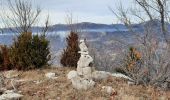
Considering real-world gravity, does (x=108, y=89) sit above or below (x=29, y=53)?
below

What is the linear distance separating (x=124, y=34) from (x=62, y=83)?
16.3ft

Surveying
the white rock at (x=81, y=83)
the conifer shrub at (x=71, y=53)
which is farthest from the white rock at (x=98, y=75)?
the conifer shrub at (x=71, y=53)

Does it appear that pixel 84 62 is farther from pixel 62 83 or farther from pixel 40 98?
pixel 40 98

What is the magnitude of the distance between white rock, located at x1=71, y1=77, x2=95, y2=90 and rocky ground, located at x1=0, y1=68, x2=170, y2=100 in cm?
15

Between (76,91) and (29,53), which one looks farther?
(29,53)

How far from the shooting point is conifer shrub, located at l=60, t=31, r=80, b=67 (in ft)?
72.1

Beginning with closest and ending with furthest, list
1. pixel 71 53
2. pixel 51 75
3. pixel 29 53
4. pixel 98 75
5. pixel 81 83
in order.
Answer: pixel 81 83
pixel 98 75
pixel 51 75
pixel 29 53
pixel 71 53

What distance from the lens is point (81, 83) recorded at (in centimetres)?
1481

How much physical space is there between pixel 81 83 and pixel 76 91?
358mm

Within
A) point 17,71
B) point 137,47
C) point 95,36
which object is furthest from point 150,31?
point 95,36

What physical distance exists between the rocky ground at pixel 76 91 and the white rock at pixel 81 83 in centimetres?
15

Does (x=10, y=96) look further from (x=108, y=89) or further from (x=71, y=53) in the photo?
(x=71, y=53)

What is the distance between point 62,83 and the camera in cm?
1568

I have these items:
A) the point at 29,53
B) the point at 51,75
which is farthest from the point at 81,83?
the point at 29,53
